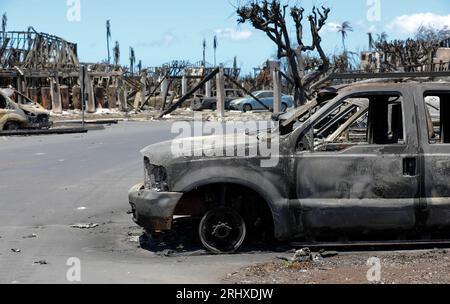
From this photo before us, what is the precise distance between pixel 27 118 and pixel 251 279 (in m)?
24.6

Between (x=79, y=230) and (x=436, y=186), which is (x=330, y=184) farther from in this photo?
(x=79, y=230)

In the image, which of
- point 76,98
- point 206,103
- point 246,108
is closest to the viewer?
point 76,98

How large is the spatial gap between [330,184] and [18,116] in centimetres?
2388

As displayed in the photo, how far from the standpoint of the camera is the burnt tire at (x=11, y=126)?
27781 millimetres

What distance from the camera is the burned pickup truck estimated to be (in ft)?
21.1

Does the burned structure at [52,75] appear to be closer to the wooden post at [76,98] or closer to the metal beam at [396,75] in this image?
the wooden post at [76,98]

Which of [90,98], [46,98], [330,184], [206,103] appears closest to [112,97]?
[90,98]

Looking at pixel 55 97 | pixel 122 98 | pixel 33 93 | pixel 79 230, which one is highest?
pixel 33 93

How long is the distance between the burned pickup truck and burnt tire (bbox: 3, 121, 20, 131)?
22.7 meters

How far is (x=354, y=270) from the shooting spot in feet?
19.5

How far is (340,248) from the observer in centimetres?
678

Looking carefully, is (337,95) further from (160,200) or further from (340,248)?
(160,200)

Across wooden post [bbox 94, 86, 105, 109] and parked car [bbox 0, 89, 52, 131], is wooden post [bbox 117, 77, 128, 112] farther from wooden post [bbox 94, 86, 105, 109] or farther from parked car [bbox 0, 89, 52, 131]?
A: parked car [bbox 0, 89, 52, 131]
